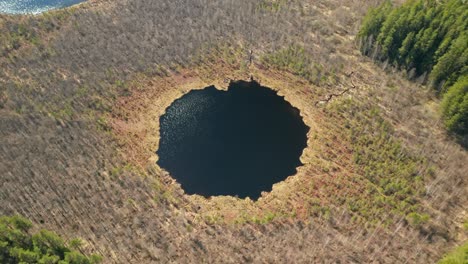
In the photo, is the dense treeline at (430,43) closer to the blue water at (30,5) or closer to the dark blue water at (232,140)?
the dark blue water at (232,140)

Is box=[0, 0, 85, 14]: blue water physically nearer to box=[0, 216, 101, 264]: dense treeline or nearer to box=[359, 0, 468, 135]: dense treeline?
box=[0, 216, 101, 264]: dense treeline

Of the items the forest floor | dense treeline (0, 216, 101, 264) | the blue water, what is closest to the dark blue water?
the forest floor

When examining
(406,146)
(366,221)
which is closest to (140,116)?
(366,221)

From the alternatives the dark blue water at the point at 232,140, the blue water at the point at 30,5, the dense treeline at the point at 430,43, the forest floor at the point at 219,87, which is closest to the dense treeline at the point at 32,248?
the forest floor at the point at 219,87

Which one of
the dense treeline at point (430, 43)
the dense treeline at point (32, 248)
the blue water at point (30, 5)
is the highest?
the dense treeline at point (430, 43)

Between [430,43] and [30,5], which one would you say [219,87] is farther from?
[30,5]

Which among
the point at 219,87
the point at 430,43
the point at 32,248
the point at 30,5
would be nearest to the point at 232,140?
the point at 219,87
